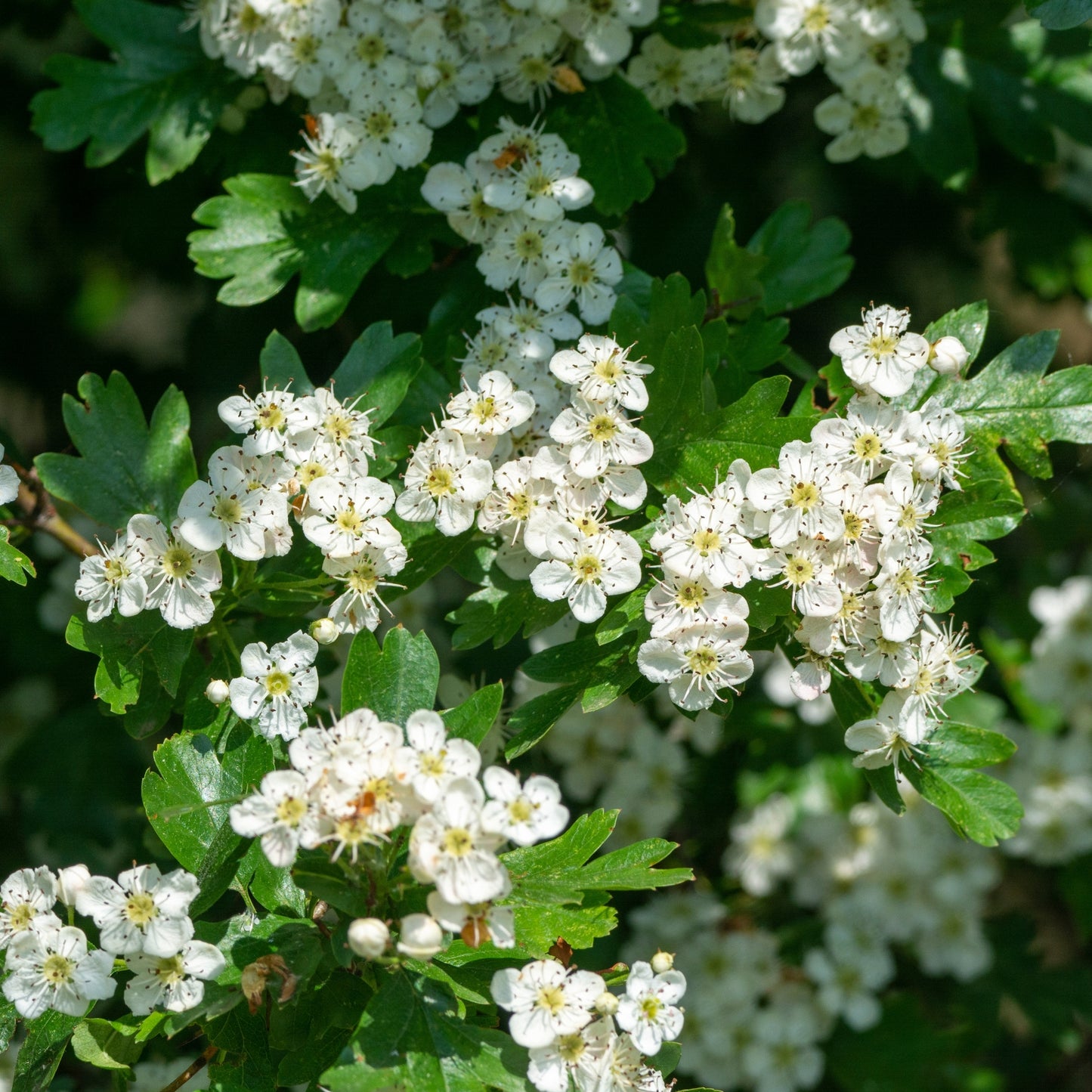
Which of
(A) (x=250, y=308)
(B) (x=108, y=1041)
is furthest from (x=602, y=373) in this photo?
(A) (x=250, y=308)

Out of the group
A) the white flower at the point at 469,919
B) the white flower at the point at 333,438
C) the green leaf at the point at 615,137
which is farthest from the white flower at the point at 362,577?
the green leaf at the point at 615,137

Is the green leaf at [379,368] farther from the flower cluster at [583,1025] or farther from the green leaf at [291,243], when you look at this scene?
the flower cluster at [583,1025]

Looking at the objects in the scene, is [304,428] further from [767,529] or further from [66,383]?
[66,383]

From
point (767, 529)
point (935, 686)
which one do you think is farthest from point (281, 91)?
point (935, 686)

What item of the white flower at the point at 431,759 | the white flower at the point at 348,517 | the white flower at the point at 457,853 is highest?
the white flower at the point at 348,517

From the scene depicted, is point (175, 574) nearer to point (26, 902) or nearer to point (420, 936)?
point (26, 902)

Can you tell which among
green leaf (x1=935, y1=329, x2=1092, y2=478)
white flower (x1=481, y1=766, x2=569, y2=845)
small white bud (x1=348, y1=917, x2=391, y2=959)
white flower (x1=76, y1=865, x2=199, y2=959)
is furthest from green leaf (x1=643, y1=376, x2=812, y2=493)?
white flower (x1=76, y1=865, x2=199, y2=959)

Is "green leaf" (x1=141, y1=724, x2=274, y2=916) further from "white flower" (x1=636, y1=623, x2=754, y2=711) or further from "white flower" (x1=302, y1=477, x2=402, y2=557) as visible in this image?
"white flower" (x1=636, y1=623, x2=754, y2=711)

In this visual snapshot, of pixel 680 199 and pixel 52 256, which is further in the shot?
pixel 52 256
